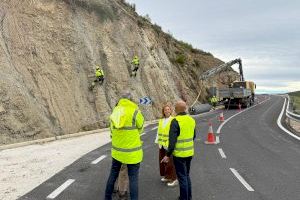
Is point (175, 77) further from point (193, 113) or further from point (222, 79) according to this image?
point (222, 79)

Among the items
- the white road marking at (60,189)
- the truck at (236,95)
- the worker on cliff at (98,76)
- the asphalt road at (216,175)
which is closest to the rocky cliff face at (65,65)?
the worker on cliff at (98,76)

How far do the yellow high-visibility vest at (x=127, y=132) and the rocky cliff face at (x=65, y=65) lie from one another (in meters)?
11.4

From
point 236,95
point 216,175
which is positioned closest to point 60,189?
point 216,175

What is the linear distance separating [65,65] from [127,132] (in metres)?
Answer: 19.3

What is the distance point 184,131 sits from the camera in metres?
7.62

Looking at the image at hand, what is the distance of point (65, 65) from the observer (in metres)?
25.4

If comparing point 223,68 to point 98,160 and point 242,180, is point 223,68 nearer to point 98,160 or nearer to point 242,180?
point 98,160

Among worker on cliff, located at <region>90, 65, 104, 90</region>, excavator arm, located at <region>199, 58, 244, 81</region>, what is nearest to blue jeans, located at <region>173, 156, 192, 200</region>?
worker on cliff, located at <region>90, 65, 104, 90</region>

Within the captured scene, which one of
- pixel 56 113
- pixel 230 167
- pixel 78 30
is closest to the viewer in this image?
pixel 230 167

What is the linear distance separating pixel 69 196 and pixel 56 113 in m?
14.6

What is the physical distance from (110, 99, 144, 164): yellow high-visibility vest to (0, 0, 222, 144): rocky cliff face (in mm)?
11422

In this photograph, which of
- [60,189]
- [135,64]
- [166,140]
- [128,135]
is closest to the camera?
[128,135]

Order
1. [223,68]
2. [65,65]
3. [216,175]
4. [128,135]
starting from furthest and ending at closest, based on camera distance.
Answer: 1. [223,68]
2. [65,65]
3. [216,175]
4. [128,135]

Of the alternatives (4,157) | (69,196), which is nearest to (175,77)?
(4,157)
